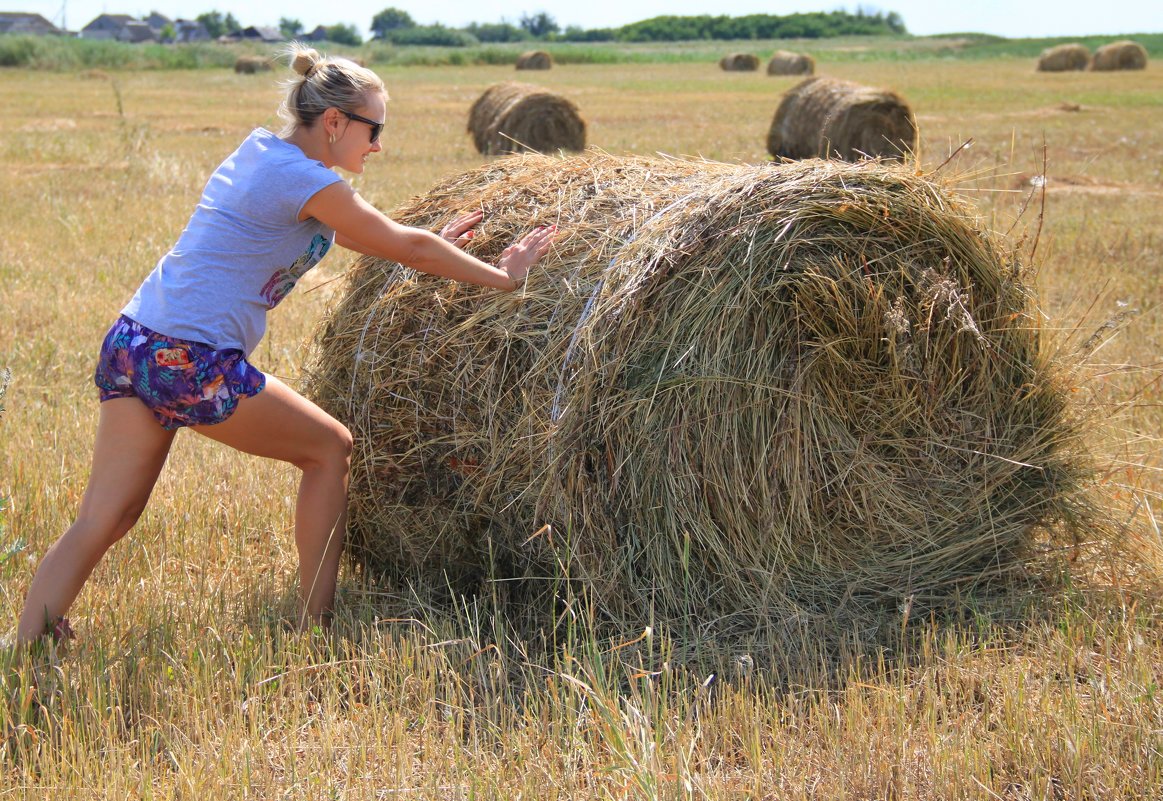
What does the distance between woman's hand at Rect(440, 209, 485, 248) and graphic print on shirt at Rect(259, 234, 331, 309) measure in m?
0.59

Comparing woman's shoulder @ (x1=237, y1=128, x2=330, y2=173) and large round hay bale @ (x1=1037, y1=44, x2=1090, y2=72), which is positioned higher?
large round hay bale @ (x1=1037, y1=44, x2=1090, y2=72)

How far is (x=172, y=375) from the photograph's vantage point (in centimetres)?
308

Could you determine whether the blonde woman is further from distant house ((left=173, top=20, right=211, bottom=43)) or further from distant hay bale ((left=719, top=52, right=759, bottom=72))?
distant house ((left=173, top=20, right=211, bottom=43))

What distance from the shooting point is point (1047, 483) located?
3773 millimetres

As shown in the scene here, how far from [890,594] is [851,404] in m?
0.63

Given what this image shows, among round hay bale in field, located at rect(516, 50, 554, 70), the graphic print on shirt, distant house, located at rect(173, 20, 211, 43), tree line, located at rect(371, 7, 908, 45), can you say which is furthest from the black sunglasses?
distant house, located at rect(173, 20, 211, 43)

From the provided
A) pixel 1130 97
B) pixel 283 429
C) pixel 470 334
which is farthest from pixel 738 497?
pixel 1130 97

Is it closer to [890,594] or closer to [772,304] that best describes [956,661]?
[890,594]

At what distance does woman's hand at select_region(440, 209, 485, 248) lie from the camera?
3846 millimetres

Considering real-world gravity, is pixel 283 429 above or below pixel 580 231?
below

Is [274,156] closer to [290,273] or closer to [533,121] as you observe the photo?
[290,273]

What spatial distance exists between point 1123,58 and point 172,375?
44.6 meters

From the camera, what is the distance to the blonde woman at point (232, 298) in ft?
10.2

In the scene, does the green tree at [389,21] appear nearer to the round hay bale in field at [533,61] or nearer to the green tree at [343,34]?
the green tree at [343,34]
